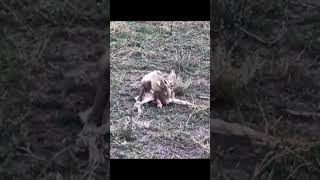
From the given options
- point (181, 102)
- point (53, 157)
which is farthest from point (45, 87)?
point (181, 102)

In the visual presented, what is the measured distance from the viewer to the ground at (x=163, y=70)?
10.2ft

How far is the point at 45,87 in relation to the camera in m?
1.92

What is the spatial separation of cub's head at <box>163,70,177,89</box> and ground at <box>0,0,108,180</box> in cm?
156

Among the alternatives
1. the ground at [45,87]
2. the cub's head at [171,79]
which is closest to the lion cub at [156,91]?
the cub's head at [171,79]

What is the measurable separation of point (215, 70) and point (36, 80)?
1.96 ft

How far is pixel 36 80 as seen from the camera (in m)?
1.92

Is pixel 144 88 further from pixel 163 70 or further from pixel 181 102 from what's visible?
pixel 163 70

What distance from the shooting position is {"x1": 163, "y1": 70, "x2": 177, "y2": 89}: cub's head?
A: 137 inches

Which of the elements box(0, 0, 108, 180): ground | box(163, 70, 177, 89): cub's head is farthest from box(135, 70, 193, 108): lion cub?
box(0, 0, 108, 180): ground

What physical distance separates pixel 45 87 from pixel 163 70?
1.91 m

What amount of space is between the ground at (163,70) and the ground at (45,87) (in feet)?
3.23

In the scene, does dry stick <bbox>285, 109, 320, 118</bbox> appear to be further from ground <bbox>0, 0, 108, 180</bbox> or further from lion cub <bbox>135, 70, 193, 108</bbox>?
lion cub <bbox>135, 70, 193, 108</bbox>

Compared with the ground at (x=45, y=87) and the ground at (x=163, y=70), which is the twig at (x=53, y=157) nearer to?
the ground at (x=45, y=87)

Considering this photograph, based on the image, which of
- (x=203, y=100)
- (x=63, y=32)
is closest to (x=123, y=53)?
(x=203, y=100)
